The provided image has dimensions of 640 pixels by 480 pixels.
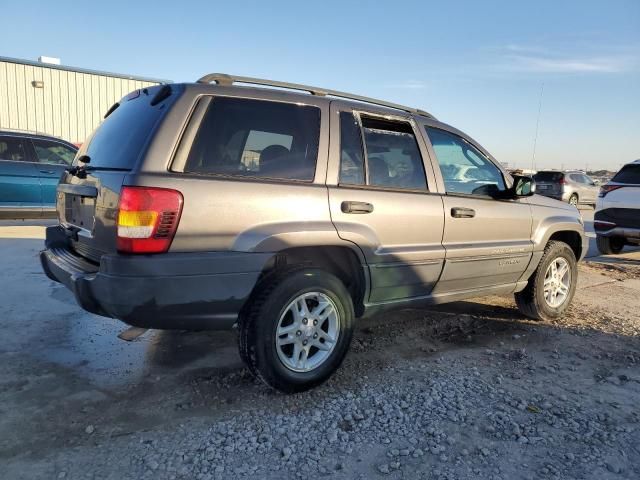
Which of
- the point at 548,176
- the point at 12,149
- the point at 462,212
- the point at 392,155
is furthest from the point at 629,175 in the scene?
the point at 548,176

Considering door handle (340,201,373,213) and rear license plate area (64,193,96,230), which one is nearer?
rear license plate area (64,193,96,230)

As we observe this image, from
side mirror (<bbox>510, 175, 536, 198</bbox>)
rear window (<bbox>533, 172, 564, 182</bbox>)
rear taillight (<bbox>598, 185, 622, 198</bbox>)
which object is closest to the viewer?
side mirror (<bbox>510, 175, 536, 198</bbox>)

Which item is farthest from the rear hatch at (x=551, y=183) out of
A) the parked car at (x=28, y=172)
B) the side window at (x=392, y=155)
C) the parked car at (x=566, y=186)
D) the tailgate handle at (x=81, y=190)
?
the tailgate handle at (x=81, y=190)

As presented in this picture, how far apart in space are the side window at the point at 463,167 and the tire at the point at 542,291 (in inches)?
36.4

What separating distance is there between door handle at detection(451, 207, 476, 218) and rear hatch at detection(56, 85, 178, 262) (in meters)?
2.18

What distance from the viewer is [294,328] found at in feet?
10.1

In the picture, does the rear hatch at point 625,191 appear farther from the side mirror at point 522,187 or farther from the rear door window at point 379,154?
the rear door window at point 379,154

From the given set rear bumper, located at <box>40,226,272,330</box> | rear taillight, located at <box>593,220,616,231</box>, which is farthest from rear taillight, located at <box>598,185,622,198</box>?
rear bumper, located at <box>40,226,272,330</box>

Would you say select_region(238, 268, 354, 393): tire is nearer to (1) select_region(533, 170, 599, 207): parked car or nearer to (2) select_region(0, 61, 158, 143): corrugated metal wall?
(2) select_region(0, 61, 158, 143): corrugated metal wall

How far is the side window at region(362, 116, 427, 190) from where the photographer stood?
11.4 ft

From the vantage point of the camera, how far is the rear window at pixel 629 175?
316 inches

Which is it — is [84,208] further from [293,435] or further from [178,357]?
[293,435]

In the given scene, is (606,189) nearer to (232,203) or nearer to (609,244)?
(609,244)

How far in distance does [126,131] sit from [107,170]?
0.30 meters
